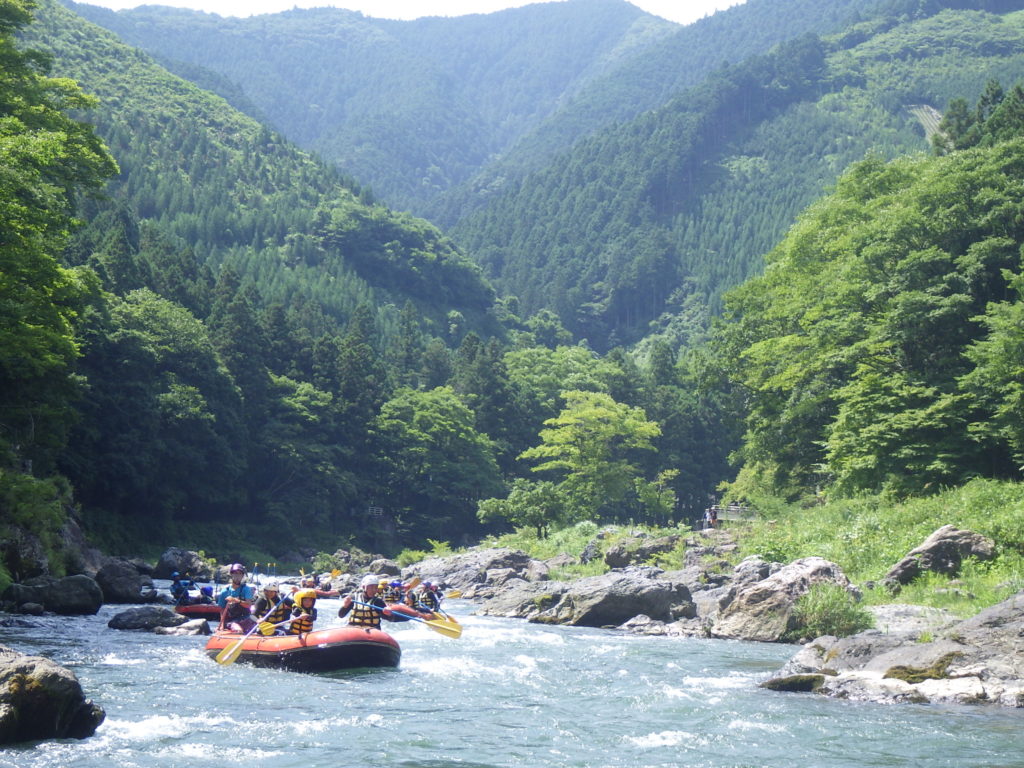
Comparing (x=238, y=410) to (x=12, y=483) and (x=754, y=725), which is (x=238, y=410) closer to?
(x=12, y=483)

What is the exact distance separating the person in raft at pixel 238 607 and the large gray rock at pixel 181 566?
60.3ft

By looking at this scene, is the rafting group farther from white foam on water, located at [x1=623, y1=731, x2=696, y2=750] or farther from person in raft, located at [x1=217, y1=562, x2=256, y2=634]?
white foam on water, located at [x1=623, y1=731, x2=696, y2=750]

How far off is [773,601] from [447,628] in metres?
8.18

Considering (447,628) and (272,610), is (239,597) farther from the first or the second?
(447,628)

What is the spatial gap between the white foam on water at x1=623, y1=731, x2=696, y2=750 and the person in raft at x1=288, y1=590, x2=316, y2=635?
951 centimetres

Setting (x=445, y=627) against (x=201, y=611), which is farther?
(x=201, y=611)

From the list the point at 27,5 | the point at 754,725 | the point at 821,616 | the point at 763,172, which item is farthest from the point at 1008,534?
the point at 763,172

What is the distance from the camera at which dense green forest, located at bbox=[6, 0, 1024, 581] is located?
32.5 metres

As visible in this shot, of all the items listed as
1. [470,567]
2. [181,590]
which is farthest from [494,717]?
[470,567]

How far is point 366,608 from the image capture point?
78.0ft

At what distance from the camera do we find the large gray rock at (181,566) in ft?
150

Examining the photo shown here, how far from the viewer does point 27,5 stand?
37719 mm

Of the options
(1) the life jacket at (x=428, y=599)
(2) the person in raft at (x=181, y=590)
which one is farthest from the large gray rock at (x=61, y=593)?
(1) the life jacket at (x=428, y=599)

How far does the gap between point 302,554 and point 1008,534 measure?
48.1 meters
